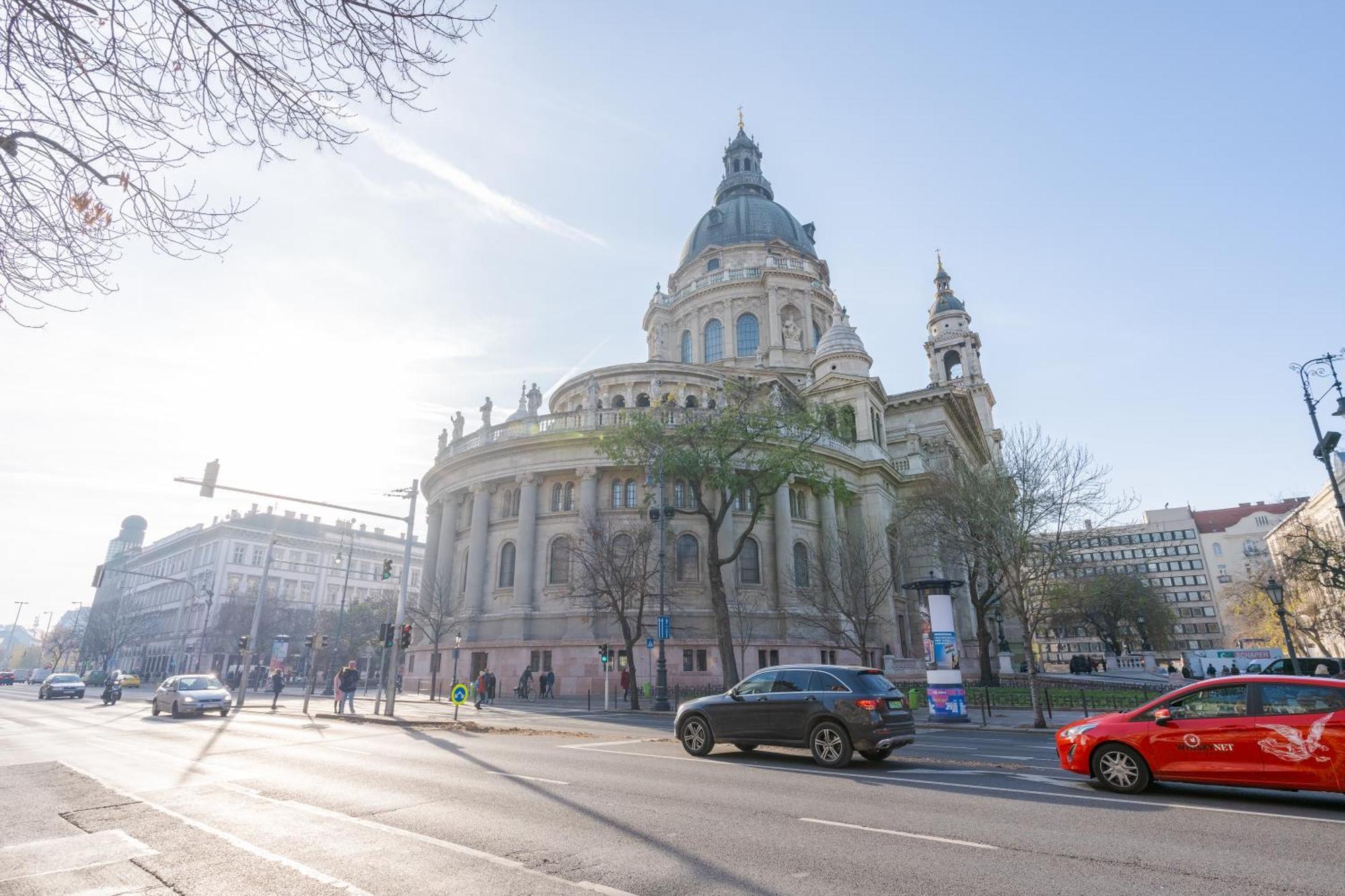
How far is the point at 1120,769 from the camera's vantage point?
8.82 meters

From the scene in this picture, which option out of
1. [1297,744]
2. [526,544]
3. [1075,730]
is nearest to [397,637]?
[526,544]

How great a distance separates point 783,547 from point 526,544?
13.3m

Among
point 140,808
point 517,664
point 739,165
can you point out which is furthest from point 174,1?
point 739,165

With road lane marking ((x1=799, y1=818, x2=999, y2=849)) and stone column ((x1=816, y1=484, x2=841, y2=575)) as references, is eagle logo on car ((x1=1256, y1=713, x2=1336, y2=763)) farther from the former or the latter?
stone column ((x1=816, y1=484, x2=841, y2=575))

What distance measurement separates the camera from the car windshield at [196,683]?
78.2 feet

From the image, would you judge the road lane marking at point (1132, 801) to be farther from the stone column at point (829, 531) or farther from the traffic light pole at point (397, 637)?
the stone column at point (829, 531)

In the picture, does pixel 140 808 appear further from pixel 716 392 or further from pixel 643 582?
pixel 716 392

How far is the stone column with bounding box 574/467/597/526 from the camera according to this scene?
34.5m

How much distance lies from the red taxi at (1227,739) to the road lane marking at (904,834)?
4.11m

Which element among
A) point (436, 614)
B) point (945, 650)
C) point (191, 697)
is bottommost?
point (191, 697)

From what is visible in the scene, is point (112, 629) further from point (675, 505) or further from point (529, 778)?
point (529, 778)

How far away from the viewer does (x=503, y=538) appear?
122 feet

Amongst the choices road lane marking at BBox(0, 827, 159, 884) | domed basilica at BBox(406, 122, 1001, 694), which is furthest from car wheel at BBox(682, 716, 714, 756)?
domed basilica at BBox(406, 122, 1001, 694)

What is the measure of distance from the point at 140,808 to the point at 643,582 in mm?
20624
